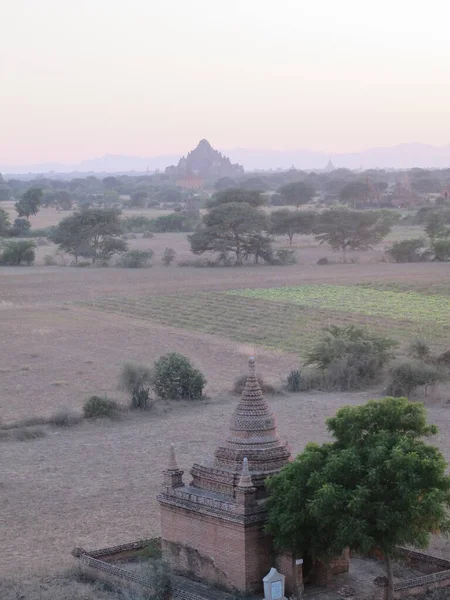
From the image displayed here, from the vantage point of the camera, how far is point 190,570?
53.8 ft

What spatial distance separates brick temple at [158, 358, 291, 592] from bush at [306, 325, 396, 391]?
16.6 meters

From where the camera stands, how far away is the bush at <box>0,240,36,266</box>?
72812mm

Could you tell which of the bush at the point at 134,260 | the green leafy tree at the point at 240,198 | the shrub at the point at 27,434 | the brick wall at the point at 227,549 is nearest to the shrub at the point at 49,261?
the bush at the point at 134,260

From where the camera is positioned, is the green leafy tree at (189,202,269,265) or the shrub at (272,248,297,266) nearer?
the green leafy tree at (189,202,269,265)

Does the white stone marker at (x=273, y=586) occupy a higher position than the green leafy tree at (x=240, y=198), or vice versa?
the green leafy tree at (x=240, y=198)

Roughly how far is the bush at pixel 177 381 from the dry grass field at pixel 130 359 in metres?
0.55

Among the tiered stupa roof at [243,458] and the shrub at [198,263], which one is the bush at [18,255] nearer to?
the shrub at [198,263]

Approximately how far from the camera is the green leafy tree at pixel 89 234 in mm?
75438

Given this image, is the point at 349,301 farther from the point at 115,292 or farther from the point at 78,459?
→ the point at 78,459

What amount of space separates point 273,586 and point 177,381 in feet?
55.4

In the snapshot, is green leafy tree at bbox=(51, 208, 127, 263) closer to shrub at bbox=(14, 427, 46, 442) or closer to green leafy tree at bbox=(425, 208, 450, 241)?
green leafy tree at bbox=(425, 208, 450, 241)

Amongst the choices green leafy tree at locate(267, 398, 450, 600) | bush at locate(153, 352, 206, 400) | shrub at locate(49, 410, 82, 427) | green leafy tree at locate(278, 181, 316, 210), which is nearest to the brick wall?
green leafy tree at locate(267, 398, 450, 600)

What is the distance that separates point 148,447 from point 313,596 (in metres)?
11.1

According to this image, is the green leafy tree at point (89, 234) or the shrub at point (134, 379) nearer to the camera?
the shrub at point (134, 379)
